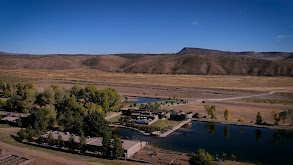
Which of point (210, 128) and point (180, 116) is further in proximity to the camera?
point (180, 116)

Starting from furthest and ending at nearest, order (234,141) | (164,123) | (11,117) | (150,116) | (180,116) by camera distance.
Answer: (150,116), (180,116), (11,117), (164,123), (234,141)

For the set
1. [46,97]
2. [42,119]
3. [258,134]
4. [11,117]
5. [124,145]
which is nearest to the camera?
[124,145]

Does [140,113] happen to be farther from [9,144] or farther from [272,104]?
[272,104]

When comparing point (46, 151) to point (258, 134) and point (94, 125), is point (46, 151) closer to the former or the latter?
point (94, 125)

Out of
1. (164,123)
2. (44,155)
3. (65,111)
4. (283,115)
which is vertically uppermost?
(65,111)

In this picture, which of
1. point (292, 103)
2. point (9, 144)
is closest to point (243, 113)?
point (292, 103)

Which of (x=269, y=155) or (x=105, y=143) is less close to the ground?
(x=105, y=143)

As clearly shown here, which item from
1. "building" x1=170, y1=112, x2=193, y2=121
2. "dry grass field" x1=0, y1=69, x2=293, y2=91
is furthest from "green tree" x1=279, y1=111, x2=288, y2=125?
"dry grass field" x1=0, y1=69, x2=293, y2=91

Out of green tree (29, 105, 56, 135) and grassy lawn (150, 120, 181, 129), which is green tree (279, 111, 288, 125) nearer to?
grassy lawn (150, 120, 181, 129)

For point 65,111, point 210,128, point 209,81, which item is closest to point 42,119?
point 65,111
